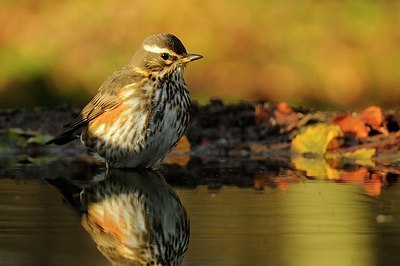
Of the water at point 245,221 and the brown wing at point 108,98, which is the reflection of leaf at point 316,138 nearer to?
the water at point 245,221

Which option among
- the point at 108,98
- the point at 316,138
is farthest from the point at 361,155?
the point at 108,98

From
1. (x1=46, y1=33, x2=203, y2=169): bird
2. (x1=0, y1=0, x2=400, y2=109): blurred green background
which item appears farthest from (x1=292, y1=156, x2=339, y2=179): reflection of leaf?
(x1=0, y1=0, x2=400, y2=109): blurred green background

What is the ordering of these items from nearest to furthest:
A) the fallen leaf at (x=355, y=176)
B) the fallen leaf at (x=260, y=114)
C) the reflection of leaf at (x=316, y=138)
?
1. the fallen leaf at (x=355, y=176)
2. the reflection of leaf at (x=316, y=138)
3. the fallen leaf at (x=260, y=114)

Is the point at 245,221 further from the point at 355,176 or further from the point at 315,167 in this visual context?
the point at 315,167

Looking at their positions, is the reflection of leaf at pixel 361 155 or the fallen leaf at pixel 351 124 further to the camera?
the fallen leaf at pixel 351 124

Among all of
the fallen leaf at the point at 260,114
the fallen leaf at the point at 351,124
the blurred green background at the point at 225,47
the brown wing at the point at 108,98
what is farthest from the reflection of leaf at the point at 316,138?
the blurred green background at the point at 225,47

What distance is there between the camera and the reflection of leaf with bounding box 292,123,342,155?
12727mm

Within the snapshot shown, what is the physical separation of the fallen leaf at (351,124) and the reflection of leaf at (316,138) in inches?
8.6

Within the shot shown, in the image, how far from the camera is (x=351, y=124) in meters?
13.0

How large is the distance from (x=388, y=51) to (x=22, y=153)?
289 inches

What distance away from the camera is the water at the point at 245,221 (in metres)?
6.66

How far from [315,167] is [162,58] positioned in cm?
178

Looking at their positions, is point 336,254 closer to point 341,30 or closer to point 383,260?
point 383,260

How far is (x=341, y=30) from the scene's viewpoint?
63.8 ft
